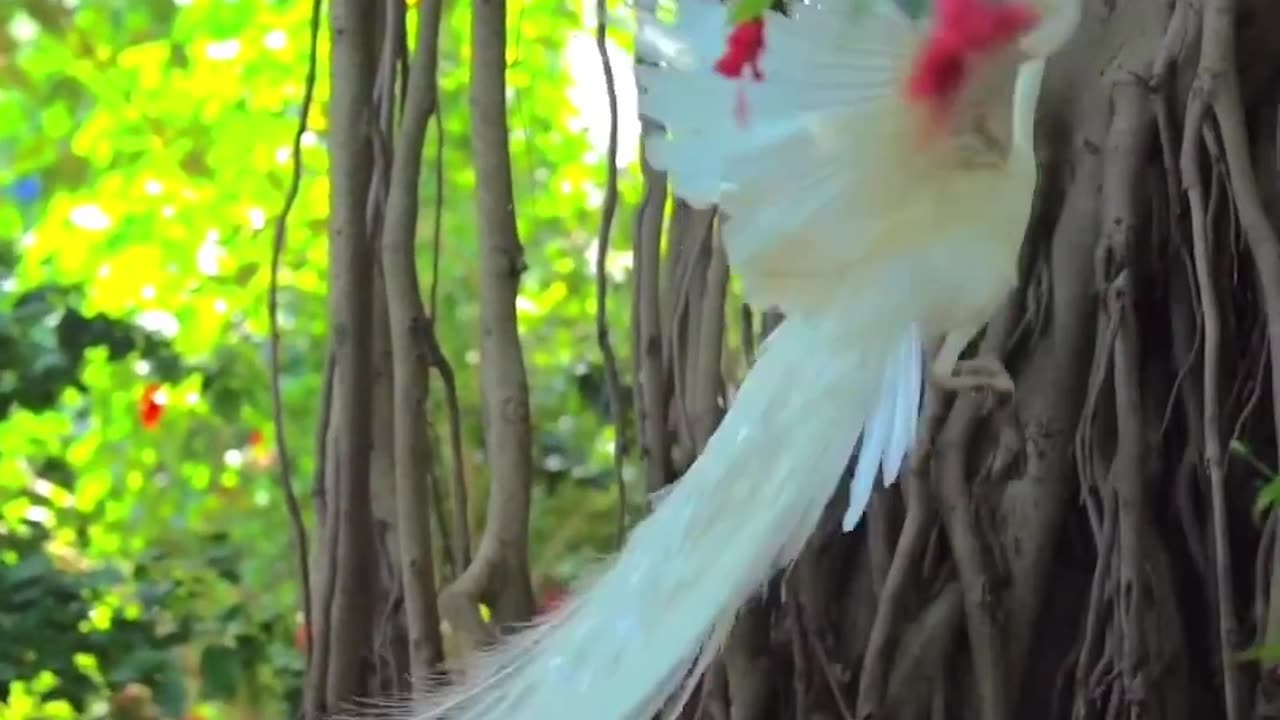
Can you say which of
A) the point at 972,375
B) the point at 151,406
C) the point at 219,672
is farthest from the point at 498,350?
the point at 151,406

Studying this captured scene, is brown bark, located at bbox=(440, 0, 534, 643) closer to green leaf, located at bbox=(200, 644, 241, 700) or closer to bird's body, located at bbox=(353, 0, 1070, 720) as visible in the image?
bird's body, located at bbox=(353, 0, 1070, 720)

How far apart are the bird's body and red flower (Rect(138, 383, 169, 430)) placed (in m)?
1.05

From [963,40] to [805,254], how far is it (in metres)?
0.10

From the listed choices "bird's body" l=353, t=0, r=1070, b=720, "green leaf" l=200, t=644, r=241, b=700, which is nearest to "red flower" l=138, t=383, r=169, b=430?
"green leaf" l=200, t=644, r=241, b=700

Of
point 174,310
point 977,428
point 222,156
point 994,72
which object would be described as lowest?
point 977,428

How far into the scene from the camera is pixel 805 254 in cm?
59

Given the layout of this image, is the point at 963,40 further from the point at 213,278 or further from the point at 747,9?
the point at 213,278

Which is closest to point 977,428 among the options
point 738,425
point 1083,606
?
point 1083,606

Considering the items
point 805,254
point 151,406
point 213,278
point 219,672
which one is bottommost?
point 219,672

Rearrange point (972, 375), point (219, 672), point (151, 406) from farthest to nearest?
1. point (151, 406)
2. point (219, 672)
3. point (972, 375)

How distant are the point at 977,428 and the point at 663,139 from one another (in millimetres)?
309

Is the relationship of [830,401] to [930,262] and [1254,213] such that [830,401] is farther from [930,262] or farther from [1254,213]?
[1254,213]

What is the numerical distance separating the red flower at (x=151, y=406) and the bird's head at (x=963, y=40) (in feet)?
3.94

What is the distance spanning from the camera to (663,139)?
61 cm
